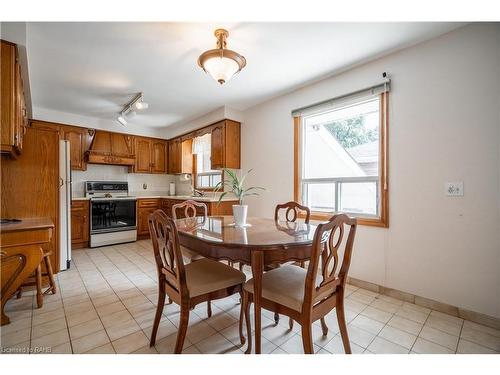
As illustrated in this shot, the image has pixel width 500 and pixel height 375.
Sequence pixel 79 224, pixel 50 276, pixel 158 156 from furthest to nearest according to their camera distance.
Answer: pixel 158 156
pixel 79 224
pixel 50 276

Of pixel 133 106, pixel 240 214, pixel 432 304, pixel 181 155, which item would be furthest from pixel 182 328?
pixel 181 155

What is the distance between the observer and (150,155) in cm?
505

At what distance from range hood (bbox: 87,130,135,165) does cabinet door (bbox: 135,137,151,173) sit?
105 millimetres

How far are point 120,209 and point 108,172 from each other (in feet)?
3.35

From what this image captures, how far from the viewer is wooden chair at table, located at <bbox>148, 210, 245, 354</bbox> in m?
1.30

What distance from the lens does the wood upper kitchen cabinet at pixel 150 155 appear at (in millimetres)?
4875

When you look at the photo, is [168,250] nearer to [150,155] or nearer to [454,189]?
Result: [454,189]

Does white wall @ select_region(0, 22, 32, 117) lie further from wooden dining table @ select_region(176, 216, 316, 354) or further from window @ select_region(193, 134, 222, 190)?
window @ select_region(193, 134, 222, 190)

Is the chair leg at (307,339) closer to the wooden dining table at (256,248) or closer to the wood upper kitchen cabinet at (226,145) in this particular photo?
the wooden dining table at (256,248)

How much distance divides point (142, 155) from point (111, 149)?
60 centimetres

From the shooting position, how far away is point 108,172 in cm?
471

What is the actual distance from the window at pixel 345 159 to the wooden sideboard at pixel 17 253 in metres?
2.71

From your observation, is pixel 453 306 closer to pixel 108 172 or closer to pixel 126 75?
pixel 126 75

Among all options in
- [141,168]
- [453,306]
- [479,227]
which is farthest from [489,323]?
[141,168]
